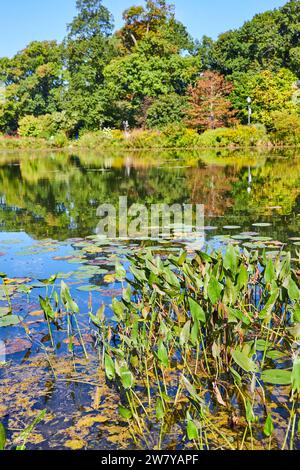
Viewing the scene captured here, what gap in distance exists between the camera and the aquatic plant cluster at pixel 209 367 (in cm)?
194

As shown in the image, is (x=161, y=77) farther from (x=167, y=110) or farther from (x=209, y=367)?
(x=209, y=367)

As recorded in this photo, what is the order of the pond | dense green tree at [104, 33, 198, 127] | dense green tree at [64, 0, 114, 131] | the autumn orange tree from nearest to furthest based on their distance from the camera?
the pond
the autumn orange tree
dense green tree at [104, 33, 198, 127]
dense green tree at [64, 0, 114, 131]

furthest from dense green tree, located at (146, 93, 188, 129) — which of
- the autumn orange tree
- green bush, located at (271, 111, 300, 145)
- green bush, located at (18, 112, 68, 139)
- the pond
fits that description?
the pond

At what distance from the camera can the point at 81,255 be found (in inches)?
202

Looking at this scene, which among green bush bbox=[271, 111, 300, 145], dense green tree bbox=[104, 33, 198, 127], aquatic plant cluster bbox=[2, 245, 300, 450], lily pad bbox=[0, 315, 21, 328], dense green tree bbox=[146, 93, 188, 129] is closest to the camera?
aquatic plant cluster bbox=[2, 245, 300, 450]

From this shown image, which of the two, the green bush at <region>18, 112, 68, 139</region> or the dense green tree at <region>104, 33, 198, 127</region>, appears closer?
the dense green tree at <region>104, 33, 198, 127</region>

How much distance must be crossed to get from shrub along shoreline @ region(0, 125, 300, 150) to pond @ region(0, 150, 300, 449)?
11582 mm

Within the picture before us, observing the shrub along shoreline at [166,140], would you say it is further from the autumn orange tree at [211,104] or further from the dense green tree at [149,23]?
the dense green tree at [149,23]

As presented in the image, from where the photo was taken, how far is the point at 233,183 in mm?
11078

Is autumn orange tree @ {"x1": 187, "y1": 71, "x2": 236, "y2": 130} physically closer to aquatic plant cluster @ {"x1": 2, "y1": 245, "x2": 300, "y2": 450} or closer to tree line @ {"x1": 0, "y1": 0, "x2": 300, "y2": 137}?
tree line @ {"x1": 0, "y1": 0, "x2": 300, "y2": 137}

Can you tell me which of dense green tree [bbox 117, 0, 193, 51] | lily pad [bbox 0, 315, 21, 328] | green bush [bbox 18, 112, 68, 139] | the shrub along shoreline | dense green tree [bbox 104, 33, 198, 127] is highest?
dense green tree [bbox 117, 0, 193, 51]

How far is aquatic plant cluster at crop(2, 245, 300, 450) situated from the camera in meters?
1.94

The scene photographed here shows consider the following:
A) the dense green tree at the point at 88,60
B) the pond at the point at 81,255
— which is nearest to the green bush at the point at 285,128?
the pond at the point at 81,255

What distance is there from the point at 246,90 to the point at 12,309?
88.8 ft
